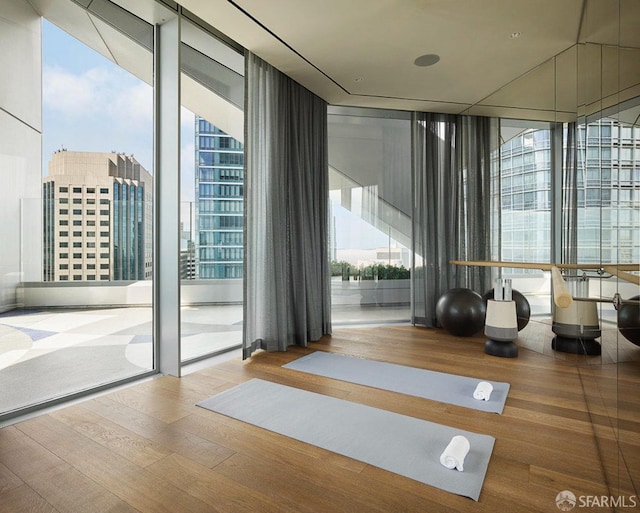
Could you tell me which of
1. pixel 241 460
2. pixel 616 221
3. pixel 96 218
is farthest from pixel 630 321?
pixel 96 218

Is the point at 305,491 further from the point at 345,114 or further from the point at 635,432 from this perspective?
the point at 345,114

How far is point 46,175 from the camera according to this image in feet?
7.97

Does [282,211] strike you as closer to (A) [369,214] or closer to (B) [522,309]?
(A) [369,214]

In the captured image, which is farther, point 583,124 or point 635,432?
point 583,124

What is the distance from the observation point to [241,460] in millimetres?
1828

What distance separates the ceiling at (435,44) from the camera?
2.55m

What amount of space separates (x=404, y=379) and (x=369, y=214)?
227 cm

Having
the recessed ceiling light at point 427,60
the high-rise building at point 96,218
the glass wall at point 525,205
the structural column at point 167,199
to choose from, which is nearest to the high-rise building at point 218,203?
the structural column at point 167,199

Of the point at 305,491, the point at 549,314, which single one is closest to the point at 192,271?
the point at 305,491

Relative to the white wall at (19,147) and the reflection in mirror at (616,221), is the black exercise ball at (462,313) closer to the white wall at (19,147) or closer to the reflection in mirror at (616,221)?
the reflection in mirror at (616,221)

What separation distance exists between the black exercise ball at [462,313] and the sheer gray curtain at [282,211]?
4.45 ft

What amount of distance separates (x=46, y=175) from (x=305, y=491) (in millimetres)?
2335

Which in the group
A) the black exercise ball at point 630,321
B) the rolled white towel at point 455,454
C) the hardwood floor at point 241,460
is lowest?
the hardwood floor at point 241,460

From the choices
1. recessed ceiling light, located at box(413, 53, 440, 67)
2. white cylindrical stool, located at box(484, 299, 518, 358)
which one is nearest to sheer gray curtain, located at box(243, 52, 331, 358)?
recessed ceiling light, located at box(413, 53, 440, 67)
